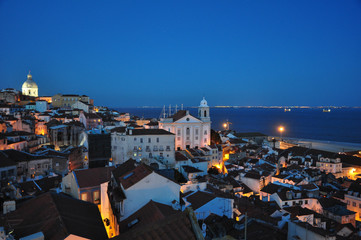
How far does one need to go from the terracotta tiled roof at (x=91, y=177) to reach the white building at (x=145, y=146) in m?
21.0

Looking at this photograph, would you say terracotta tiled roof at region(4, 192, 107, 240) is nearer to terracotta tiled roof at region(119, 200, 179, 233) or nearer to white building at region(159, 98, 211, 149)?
terracotta tiled roof at region(119, 200, 179, 233)

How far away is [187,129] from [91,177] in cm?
3591

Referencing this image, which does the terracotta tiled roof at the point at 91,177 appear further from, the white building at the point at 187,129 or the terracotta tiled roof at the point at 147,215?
the white building at the point at 187,129

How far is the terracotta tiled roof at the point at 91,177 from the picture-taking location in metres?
14.7

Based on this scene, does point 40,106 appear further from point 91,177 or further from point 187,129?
point 91,177

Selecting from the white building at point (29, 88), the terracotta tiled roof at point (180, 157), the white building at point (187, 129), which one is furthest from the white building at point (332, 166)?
the white building at point (29, 88)

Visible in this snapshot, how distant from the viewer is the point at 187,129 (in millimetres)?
50594

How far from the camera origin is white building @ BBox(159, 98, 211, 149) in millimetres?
49875

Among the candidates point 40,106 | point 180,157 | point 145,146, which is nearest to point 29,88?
point 40,106

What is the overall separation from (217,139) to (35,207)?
163 feet

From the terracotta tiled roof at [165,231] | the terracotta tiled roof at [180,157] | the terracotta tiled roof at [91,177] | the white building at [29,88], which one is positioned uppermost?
the white building at [29,88]

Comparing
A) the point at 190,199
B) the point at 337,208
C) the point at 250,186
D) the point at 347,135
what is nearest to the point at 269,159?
the point at 250,186

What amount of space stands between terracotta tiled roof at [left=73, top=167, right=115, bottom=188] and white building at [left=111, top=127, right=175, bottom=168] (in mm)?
20959

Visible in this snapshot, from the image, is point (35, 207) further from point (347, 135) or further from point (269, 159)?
point (347, 135)
